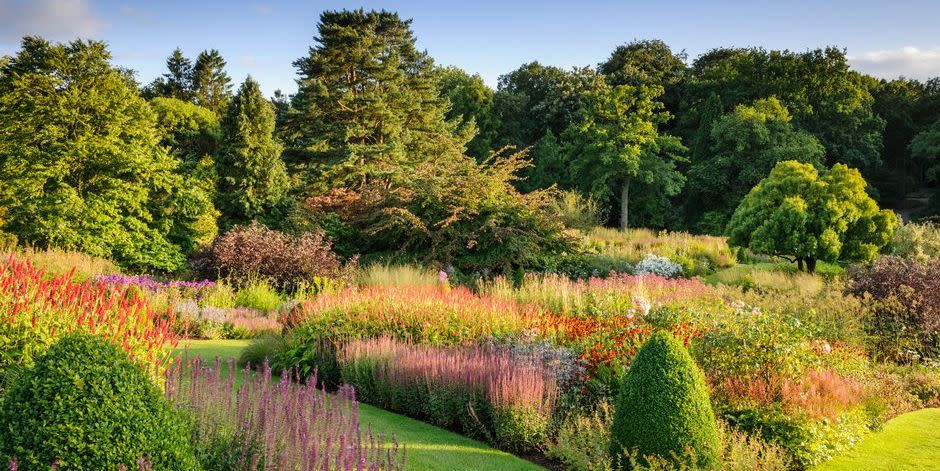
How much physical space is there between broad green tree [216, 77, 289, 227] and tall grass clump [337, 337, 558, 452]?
17.2 m

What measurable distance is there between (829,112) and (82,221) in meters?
35.3

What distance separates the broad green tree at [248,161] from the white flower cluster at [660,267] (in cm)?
1331

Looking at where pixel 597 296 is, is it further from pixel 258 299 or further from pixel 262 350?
pixel 258 299

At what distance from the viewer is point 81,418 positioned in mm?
2953

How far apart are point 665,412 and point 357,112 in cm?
2101

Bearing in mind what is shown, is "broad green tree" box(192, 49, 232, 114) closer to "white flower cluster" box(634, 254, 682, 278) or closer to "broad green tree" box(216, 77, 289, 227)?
"broad green tree" box(216, 77, 289, 227)

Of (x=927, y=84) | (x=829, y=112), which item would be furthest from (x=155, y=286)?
(x=927, y=84)

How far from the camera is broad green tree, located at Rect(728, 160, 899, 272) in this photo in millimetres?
14656

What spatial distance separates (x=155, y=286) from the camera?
483 inches

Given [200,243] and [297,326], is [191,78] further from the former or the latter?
[297,326]

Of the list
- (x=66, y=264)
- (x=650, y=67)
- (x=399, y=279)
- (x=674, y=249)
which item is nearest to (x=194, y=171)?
(x=66, y=264)

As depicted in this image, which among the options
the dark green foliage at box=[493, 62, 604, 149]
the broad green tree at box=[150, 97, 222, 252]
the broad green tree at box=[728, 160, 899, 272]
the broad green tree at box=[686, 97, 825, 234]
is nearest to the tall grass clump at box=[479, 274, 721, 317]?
the broad green tree at box=[728, 160, 899, 272]

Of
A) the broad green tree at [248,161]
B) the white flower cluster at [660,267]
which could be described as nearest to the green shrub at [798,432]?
the white flower cluster at [660,267]

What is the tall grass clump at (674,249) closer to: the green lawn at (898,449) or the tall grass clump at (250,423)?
the green lawn at (898,449)
